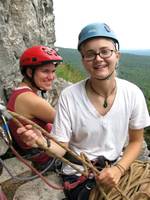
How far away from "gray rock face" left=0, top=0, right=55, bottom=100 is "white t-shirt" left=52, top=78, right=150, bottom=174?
3361mm

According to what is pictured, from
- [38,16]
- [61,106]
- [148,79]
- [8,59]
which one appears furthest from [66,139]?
[148,79]

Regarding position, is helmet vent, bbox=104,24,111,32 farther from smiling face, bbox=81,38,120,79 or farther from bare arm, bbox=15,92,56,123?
bare arm, bbox=15,92,56,123

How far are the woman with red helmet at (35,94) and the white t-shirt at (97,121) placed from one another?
0.88 metres

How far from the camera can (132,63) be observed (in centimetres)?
12594

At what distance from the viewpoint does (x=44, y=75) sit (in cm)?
491

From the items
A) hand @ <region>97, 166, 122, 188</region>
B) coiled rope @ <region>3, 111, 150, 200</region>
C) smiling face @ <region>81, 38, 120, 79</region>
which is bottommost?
coiled rope @ <region>3, 111, 150, 200</region>

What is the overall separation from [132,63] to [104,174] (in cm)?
12504

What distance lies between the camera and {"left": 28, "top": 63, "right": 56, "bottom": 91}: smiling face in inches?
189

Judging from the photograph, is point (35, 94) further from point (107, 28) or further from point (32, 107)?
point (107, 28)

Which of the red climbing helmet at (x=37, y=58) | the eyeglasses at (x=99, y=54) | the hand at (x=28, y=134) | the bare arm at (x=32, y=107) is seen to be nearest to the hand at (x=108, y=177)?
the hand at (x=28, y=134)

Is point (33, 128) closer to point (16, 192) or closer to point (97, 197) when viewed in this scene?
point (97, 197)

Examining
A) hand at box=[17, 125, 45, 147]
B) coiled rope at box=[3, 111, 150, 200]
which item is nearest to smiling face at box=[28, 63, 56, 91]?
coiled rope at box=[3, 111, 150, 200]

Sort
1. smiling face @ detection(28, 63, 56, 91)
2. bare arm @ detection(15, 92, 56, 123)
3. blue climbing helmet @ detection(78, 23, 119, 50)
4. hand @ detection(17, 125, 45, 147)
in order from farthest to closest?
1. smiling face @ detection(28, 63, 56, 91)
2. bare arm @ detection(15, 92, 56, 123)
3. blue climbing helmet @ detection(78, 23, 119, 50)
4. hand @ detection(17, 125, 45, 147)

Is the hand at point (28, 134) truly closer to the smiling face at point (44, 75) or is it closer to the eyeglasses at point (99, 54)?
the eyeglasses at point (99, 54)
